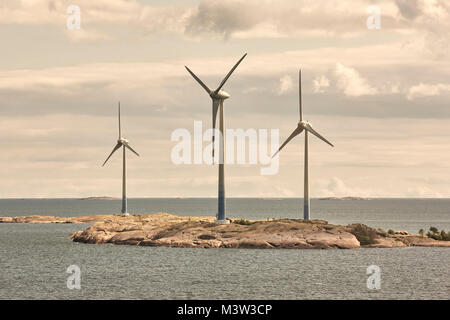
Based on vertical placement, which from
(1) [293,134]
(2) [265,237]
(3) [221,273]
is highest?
(1) [293,134]

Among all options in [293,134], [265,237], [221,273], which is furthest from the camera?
[293,134]

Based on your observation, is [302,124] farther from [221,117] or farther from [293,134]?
[221,117]

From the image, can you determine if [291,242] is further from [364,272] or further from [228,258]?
[364,272]

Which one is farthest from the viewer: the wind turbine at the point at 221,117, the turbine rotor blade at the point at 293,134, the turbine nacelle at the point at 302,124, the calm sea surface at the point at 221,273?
the turbine nacelle at the point at 302,124

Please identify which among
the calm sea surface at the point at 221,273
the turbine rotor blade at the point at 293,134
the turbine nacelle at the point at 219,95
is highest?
the turbine nacelle at the point at 219,95

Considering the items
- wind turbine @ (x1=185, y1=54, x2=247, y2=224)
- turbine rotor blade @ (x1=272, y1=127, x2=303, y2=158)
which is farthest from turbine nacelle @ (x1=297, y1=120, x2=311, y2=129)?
wind turbine @ (x1=185, y1=54, x2=247, y2=224)

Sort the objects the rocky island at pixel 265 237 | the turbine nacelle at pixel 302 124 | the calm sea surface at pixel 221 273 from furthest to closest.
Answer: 1. the turbine nacelle at pixel 302 124
2. the rocky island at pixel 265 237
3. the calm sea surface at pixel 221 273

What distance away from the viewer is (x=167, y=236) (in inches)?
4336

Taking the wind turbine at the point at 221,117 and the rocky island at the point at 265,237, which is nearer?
the rocky island at the point at 265,237

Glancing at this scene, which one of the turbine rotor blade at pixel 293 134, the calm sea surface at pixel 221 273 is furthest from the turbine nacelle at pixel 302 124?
the calm sea surface at pixel 221 273

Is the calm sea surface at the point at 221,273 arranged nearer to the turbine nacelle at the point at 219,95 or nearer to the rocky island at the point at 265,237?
the rocky island at the point at 265,237

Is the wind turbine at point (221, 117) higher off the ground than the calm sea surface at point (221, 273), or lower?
higher

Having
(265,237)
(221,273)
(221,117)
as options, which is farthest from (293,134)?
(221,273)

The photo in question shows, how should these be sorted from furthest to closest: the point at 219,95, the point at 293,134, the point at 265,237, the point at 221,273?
the point at 293,134 → the point at 219,95 → the point at 265,237 → the point at 221,273
